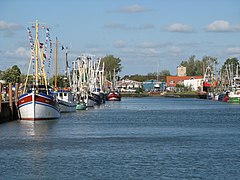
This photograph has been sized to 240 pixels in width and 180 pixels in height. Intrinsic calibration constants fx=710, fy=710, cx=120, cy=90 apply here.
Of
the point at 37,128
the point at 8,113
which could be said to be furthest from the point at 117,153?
the point at 8,113

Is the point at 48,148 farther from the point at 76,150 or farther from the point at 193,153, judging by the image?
the point at 193,153

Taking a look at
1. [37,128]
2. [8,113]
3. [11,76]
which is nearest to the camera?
[37,128]

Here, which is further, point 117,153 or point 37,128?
point 37,128

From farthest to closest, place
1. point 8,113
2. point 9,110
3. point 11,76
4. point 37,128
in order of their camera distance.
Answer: point 11,76 → point 9,110 → point 8,113 → point 37,128

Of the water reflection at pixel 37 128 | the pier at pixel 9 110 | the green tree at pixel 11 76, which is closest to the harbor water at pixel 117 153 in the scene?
the water reflection at pixel 37 128

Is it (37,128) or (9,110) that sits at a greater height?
(9,110)

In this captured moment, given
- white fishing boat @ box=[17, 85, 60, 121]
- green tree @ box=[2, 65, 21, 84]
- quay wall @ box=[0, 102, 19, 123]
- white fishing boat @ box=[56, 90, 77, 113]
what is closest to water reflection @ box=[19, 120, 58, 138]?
white fishing boat @ box=[17, 85, 60, 121]

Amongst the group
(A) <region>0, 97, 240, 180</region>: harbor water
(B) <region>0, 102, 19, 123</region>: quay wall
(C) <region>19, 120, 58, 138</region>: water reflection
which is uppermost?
(B) <region>0, 102, 19, 123</region>: quay wall

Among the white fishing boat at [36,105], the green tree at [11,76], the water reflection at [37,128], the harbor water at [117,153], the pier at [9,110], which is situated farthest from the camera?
the green tree at [11,76]

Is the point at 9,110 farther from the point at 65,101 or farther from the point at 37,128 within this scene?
the point at 65,101

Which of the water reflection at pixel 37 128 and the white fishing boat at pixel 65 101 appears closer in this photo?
the water reflection at pixel 37 128

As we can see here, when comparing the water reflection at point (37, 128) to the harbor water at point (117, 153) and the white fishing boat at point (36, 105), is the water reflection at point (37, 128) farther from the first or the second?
the white fishing boat at point (36, 105)

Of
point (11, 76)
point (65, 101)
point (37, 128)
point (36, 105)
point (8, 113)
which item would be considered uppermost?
point (11, 76)

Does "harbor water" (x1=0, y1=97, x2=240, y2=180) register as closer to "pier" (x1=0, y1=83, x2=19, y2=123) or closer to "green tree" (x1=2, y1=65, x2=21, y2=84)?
"pier" (x1=0, y1=83, x2=19, y2=123)
